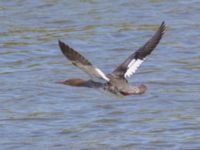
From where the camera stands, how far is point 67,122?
13047 mm

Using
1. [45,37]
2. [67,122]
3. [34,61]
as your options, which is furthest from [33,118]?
[45,37]

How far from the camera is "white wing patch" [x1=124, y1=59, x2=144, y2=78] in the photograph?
40.7 feet

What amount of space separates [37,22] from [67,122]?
5453 mm

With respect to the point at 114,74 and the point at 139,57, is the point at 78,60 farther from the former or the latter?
the point at 139,57

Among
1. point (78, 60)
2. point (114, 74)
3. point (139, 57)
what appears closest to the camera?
point (78, 60)

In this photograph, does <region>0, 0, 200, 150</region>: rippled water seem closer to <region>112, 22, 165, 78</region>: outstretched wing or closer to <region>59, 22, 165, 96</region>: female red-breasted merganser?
<region>59, 22, 165, 96</region>: female red-breasted merganser

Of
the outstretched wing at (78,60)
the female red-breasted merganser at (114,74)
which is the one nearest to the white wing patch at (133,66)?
the female red-breasted merganser at (114,74)

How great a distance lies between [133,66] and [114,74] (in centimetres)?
25

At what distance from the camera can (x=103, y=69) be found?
15.6 meters

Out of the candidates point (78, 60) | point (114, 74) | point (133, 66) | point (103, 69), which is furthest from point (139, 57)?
point (103, 69)

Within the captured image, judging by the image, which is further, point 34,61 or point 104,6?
point 104,6

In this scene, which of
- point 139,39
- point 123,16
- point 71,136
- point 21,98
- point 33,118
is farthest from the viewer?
point 123,16

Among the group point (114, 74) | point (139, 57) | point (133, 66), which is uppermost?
point (139, 57)

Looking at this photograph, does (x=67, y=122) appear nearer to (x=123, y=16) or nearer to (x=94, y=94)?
(x=94, y=94)
